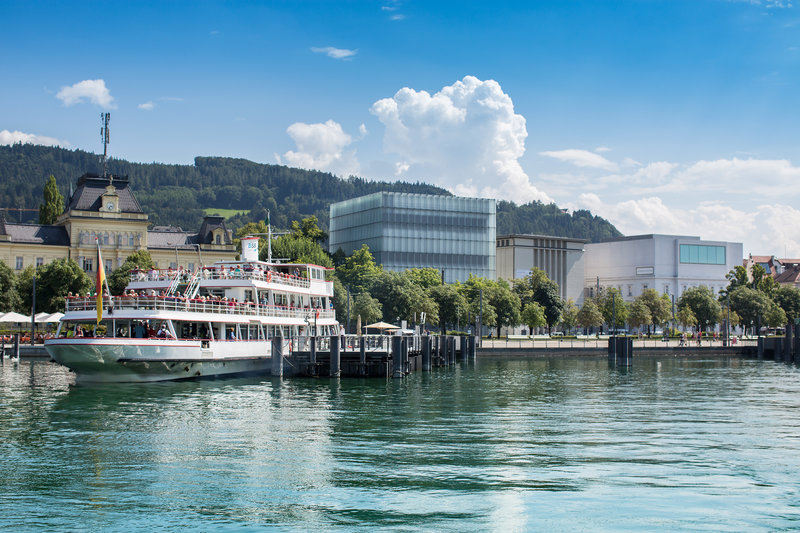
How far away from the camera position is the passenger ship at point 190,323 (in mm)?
43188

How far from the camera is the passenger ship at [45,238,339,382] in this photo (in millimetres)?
43188

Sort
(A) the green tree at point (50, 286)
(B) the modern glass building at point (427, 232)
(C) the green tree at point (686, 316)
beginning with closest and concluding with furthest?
1. (A) the green tree at point (50, 286)
2. (C) the green tree at point (686, 316)
3. (B) the modern glass building at point (427, 232)

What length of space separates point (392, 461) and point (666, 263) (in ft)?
525

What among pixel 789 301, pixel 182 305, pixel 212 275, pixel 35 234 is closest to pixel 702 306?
pixel 789 301

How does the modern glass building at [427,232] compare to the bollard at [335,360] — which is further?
the modern glass building at [427,232]

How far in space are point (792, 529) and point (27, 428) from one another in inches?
935

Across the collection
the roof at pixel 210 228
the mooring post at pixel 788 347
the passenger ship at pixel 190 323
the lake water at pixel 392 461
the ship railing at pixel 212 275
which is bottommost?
the lake water at pixel 392 461

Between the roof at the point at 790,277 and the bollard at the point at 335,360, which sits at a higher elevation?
the roof at the point at 790,277

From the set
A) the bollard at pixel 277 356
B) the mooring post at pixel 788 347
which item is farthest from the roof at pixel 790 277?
the bollard at pixel 277 356

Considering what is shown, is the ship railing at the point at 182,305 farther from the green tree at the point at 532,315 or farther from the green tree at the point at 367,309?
the green tree at the point at 532,315

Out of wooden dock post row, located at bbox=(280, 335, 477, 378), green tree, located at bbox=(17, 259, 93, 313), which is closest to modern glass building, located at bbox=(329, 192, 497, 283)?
green tree, located at bbox=(17, 259, 93, 313)

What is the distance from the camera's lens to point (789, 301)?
139875 mm

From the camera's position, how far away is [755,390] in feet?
152

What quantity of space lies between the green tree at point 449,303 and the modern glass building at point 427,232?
33411 mm
